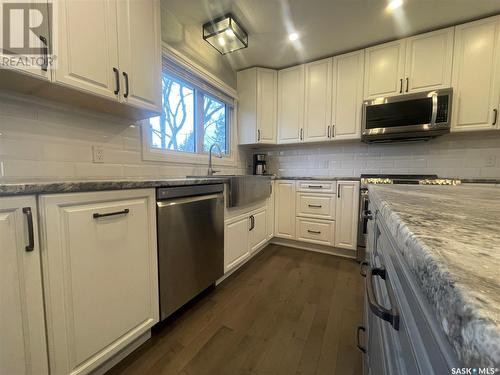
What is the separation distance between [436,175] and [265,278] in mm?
2225

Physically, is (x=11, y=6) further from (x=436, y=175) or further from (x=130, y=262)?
(x=436, y=175)

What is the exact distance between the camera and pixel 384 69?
2.35m

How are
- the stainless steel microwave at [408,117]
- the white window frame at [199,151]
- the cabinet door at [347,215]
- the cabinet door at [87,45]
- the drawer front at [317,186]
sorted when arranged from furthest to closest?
the drawer front at [317,186] → the cabinet door at [347,215] → the stainless steel microwave at [408,117] → the white window frame at [199,151] → the cabinet door at [87,45]

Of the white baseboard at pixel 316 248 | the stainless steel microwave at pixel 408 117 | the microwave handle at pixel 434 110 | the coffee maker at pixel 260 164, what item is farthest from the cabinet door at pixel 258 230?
the microwave handle at pixel 434 110

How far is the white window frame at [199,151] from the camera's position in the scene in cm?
179

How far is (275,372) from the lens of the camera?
1.07m

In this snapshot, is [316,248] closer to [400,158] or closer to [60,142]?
[400,158]

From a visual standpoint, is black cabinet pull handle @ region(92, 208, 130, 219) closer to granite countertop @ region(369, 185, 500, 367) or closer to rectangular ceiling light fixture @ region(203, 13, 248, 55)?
granite countertop @ region(369, 185, 500, 367)

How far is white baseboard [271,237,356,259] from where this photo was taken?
2.56m

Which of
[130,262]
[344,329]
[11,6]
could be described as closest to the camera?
[11,6]

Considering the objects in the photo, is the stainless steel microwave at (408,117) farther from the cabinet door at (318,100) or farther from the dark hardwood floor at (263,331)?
the dark hardwood floor at (263,331)

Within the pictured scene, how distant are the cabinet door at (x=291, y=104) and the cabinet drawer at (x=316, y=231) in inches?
42.9

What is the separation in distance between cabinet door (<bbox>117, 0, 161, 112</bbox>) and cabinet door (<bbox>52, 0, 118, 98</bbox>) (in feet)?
0.17

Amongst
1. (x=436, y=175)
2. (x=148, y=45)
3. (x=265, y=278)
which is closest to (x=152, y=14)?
(x=148, y=45)
